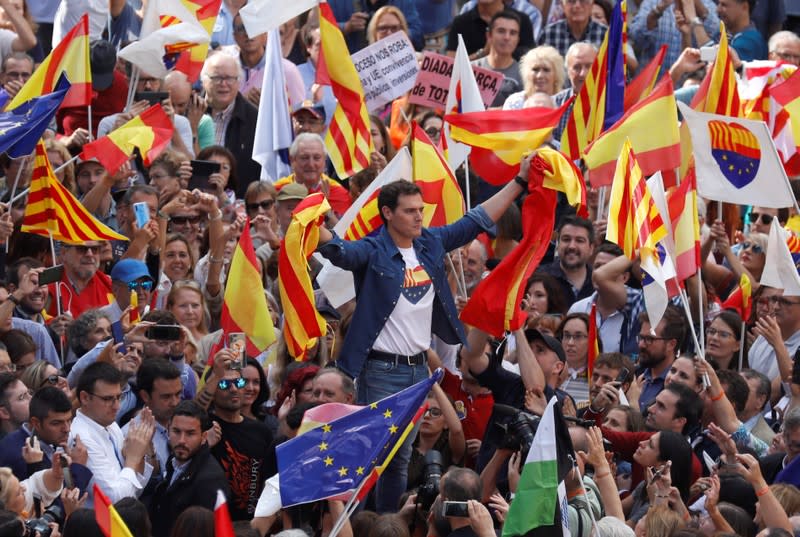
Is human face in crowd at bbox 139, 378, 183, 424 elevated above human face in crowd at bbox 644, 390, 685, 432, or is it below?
above

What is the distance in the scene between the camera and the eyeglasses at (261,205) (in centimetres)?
1406

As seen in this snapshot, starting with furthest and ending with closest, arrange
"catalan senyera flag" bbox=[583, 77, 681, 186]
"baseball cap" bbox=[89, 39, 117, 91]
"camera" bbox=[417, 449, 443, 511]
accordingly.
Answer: "baseball cap" bbox=[89, 39, 117, 91] → "catalan senyera flag" bbox=[583, 77, 681, 186] → "camera" bbox=[417, 449, 443, 511]

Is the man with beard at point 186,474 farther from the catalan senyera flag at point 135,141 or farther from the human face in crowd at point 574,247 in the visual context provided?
the human face in crowd at point 574,247

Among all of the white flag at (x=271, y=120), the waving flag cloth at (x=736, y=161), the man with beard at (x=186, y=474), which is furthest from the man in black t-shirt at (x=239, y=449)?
the white flag at (x=271, y=120)

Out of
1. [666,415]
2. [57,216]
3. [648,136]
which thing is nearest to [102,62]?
[57,216]

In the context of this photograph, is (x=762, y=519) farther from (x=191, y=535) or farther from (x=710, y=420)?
(x=191, y=535)

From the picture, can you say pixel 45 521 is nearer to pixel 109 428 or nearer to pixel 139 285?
pixel 109 428

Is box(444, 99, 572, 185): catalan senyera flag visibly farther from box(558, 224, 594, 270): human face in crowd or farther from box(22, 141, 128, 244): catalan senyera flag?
box(22, 141, 128, 244): catalan senyera flag

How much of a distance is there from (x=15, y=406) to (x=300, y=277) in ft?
5.87

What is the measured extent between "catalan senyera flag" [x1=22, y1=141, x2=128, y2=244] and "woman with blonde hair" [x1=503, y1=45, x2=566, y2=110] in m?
3.98

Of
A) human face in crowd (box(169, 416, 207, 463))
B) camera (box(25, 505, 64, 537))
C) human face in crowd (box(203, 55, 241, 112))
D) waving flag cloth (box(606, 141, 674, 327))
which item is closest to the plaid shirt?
human face in crowd (box(203, 55, 241, 112))

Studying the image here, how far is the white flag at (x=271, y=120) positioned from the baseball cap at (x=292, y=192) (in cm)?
108

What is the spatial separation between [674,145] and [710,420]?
2134 mm

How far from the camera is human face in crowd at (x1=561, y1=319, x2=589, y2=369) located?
1263 centimetres
